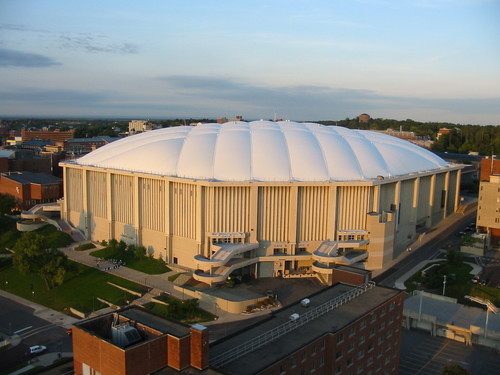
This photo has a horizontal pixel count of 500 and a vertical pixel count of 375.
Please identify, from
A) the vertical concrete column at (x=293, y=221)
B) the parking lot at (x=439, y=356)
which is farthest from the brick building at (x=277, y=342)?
the vertical concrete column at (x=293, y=221)

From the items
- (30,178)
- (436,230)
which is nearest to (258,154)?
(436,230)

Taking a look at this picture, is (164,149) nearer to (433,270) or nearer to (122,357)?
(433,270)

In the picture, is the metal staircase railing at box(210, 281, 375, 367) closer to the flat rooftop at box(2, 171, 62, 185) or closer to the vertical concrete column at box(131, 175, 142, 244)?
the vertical concrete column at box(131, 175, 142, 244)

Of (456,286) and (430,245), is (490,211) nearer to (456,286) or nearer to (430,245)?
(430,245)

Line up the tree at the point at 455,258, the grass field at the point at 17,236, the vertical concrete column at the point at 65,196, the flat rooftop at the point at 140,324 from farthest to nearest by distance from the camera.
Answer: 1. the vertical concrete column at the point at 65,196
2. the grass field at the point at 17,236
3. the tree at the point at 455,258
4. the flat rooftop at the point at 140,324

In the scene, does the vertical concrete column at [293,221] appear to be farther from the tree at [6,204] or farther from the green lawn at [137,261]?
the tree at [6,204]

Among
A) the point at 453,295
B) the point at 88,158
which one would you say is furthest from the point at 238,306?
the point at 88,158

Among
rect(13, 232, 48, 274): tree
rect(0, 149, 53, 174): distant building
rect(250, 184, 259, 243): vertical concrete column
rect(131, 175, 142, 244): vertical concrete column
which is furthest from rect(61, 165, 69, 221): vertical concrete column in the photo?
rect(0, 149, 53, 174): distant building
